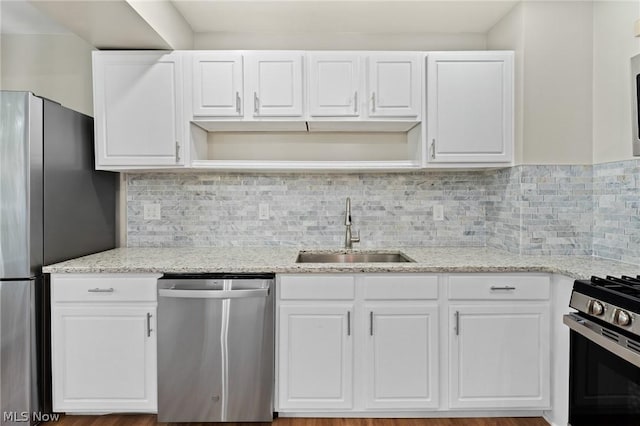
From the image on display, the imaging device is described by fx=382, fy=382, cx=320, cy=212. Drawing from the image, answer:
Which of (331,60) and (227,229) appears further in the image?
(227,229)

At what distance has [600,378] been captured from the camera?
1.49 meters

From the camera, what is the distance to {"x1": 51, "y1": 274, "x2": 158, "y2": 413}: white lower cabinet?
2.10 metres

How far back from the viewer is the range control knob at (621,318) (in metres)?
1.30

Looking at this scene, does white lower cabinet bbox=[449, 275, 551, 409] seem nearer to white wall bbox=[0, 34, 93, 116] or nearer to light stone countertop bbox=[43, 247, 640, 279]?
light stone countertop bbox=[43, 247, 640, 279]

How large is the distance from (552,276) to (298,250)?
5.15 feet

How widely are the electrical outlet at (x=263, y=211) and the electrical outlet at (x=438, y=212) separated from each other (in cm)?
125

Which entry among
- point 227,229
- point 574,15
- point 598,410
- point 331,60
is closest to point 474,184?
point 574,15

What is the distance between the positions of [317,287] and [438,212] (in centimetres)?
124

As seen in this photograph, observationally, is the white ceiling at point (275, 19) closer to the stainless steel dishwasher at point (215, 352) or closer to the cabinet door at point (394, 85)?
the cabinet door at point (394, 85)

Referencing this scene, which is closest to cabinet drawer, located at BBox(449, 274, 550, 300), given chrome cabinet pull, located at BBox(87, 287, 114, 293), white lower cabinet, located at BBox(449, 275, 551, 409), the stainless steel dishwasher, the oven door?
white lower cabinet, located at BBox(449, 275, 551, 409)

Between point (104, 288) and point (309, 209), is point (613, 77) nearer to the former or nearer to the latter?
point (309, 209)

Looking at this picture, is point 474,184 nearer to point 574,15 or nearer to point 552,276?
point 552,276

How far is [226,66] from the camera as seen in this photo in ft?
8.04

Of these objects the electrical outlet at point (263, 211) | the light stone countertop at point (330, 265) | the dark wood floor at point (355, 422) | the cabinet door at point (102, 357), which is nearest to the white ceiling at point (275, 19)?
the electrical outlet at point (263, 211)
